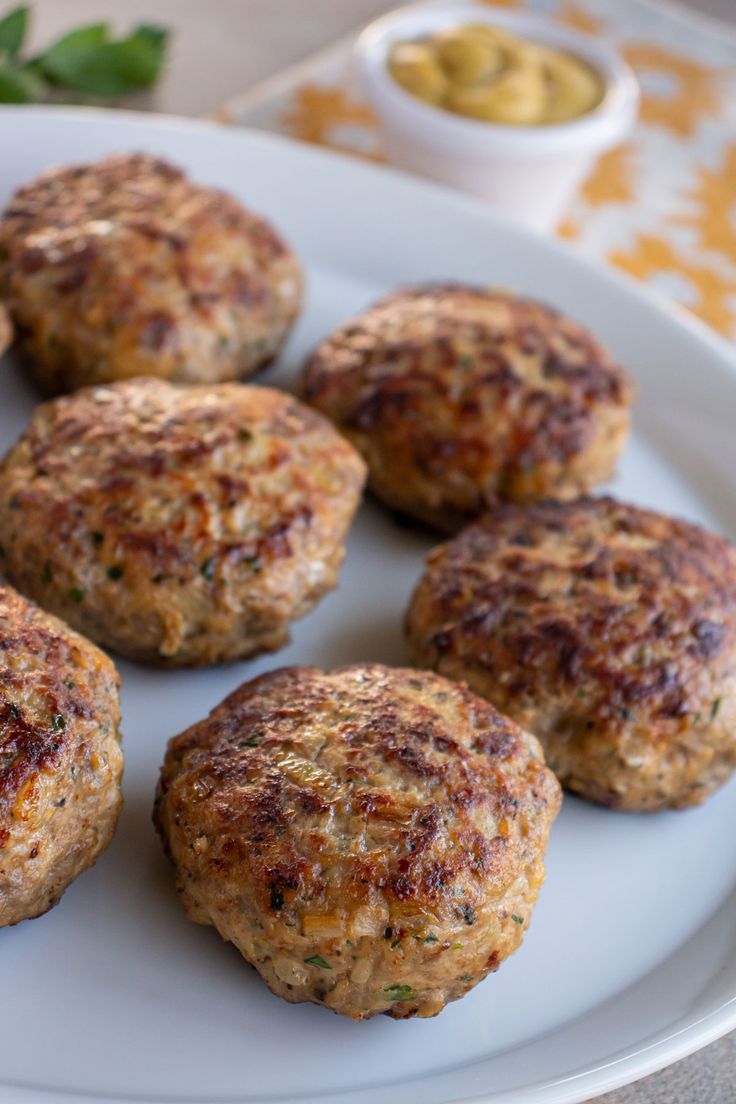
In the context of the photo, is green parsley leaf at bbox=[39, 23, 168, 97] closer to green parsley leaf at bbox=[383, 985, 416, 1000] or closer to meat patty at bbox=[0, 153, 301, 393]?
meat patty at bbox=[0, 153, 301, 393]

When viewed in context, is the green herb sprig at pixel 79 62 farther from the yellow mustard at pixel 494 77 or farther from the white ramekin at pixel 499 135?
the yellow mustard at pixel 494 77

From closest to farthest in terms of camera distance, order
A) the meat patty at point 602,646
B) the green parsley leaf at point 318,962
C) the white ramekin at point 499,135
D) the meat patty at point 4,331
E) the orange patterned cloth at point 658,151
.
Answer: the green parsley leaf at point 318,962 → the meat patty at point 602,646 → the meat patty at point 4,331 → the white ramekin at point 499,135 → the orange patterned cloth at point 658,151

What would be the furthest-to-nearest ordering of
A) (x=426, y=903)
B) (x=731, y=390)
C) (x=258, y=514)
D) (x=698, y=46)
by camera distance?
1. (x=698, y=46)
2. (x=731, y=390)
3. (x=258, y=514)
4. (x=426, y=903)

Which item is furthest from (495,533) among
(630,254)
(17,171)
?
(630,254)

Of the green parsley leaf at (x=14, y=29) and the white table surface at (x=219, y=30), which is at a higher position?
the green parsley leaf at (x=14, y=29)

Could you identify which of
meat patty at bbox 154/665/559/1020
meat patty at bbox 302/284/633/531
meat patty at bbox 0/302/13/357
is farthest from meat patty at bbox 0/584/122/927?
meat patty at bbox 302/284/633/531

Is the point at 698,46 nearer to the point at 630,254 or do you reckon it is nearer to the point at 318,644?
the point at 630,254

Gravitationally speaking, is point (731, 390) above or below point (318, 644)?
above

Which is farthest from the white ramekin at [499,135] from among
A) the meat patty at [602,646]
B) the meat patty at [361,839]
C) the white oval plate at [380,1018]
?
the meat patty at [361,839]
